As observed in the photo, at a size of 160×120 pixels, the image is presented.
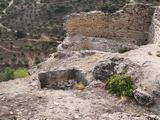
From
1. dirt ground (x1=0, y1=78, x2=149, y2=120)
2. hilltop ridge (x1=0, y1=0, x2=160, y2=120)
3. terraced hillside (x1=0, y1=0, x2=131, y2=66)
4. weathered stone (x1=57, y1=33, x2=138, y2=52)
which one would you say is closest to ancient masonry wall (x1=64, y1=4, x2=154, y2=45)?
weathered stone (x1=57, y1=33, x2=138, y2=52)

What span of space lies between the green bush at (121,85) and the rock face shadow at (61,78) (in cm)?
148

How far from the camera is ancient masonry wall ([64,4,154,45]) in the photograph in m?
19.2

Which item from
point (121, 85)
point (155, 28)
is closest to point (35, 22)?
point (155, 28)

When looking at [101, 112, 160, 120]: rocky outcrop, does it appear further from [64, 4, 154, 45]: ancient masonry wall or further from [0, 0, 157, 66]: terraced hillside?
[0, 0, 157, 66]: terraced hillside

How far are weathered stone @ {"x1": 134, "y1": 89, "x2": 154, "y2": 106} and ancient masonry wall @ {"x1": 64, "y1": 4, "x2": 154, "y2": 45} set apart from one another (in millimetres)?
8455

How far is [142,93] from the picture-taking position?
36.4 ft

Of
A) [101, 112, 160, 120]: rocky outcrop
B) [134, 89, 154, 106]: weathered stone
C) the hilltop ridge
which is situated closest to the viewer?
[101, 112, 160, 120]: rocky outcrop

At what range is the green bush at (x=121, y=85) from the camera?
451 inches

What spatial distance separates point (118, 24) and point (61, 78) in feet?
21.6

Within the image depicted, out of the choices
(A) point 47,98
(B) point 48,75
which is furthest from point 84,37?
(A) point 47,98

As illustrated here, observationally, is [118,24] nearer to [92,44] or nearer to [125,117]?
[92,44]

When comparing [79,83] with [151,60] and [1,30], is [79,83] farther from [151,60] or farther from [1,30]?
[1,30]

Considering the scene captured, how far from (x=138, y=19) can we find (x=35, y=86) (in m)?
8.30

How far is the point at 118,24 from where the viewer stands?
19.4 metres
